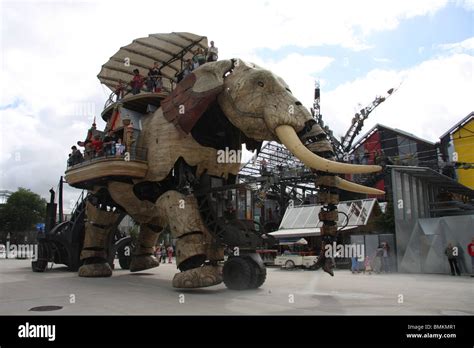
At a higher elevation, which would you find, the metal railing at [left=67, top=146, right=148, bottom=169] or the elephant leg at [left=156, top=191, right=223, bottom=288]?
the metal railing at [left=67, top=146, right=148, bottom=169]

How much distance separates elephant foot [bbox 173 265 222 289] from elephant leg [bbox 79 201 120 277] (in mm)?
5059

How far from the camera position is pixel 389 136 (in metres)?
40.3

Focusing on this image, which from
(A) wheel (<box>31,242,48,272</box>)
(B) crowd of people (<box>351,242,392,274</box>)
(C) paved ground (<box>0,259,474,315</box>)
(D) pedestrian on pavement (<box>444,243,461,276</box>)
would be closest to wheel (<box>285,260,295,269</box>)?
(B) crowd of people (<box>351,242,392,274</box>)

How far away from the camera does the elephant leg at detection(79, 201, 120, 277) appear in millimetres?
13609

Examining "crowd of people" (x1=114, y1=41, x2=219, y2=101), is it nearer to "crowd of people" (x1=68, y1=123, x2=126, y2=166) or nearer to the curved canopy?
the curved canopy

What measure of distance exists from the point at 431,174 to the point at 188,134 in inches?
552

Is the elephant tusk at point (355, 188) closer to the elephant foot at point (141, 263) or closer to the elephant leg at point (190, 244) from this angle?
the elephant leg at point (190, 244)

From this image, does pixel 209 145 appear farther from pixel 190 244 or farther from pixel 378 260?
pixel 378 260

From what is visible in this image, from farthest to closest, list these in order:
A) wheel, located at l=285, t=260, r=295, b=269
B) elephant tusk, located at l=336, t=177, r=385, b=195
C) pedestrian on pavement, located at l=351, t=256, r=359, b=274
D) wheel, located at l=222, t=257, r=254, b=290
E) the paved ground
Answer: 1. wheel, located at l=285, t=260, r=295, b=269
2. pedestrian on pavement, located at l=351, t=256, r=359, b=274
3. wheel, located at l=222, t=257, r=254, b=290
4. elephant tusk, located at l=336, t=177, r=385, b=195
5. the paved ground

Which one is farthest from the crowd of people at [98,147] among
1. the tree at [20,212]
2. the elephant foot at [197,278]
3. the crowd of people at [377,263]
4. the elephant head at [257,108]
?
the tree at [20,212]

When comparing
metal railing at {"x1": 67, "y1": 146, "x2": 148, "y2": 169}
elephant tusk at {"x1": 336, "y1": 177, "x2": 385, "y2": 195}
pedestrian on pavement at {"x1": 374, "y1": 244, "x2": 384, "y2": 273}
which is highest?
metal railing at {"x1": 67, "y1": 146, "x2": 148, "y2": 169}
